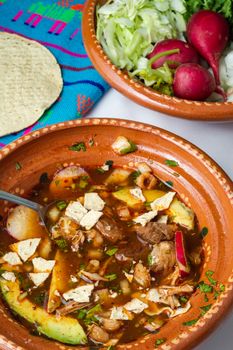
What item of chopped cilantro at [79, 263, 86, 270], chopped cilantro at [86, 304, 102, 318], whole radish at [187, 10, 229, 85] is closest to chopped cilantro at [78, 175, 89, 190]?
chopped cilantro at [79, 263, 86, 270]

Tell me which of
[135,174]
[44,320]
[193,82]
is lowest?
[44,320]

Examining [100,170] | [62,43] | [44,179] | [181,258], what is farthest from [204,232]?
[62,43]

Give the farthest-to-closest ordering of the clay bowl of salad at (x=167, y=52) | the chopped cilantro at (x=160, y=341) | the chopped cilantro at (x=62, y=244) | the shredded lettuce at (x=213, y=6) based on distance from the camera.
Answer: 1. the shredded lettuce at (x=213, y=6)
2. the clay bowl of salad at (x=167, y=52)
3. the chopped cilantro at (x=62, y=244)
4. the chopped cilantro at (x=160, y=341)

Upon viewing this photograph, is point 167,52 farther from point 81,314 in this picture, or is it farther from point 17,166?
point 81,314

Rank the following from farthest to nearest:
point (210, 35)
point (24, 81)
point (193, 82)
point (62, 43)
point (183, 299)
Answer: point (62, 43)
point (24, 81)
point (210, 35)
point (193, 82)
point (183, 299)

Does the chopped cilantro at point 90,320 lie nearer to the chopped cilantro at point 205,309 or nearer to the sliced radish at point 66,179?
the chopped cilantro at point 205,309

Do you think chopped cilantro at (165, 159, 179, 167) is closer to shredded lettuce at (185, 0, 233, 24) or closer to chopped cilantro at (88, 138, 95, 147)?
chopped cilantro at (88, 138, 95, 147)

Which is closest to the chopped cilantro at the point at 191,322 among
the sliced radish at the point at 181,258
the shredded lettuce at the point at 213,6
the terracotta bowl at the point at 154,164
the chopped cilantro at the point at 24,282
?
the terracotta bowl at the point at 154,164
